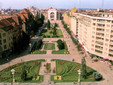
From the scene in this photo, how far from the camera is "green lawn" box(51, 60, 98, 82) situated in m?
32.7

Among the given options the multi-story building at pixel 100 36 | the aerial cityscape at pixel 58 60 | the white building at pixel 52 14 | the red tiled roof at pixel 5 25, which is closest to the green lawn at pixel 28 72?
the aerial cityscape at pixel 58 60

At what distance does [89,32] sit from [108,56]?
9731 mm

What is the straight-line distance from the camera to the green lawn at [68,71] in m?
32.7

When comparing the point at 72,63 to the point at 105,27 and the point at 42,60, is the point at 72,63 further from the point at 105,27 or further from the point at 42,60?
the point at 105,27

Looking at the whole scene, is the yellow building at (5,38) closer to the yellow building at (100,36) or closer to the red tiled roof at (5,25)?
the red tiled roof at (5,25)

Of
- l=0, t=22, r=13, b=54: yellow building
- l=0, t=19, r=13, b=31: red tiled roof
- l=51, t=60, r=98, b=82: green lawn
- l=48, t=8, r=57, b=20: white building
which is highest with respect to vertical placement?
l=48, t=8, r=57, b=20: white building

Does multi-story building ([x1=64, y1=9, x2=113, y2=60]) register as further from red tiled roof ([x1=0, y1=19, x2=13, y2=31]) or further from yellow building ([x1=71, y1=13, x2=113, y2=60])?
red tiled roof ([x1=0, y1=19, x2=13, y2=31])

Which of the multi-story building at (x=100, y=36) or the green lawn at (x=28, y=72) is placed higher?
the multi-story building at (x=100, y=36)

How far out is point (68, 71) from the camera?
121 ft

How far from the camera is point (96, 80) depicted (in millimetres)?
32125

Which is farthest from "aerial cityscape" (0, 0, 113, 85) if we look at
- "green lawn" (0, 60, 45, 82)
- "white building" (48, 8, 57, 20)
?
"white building" (48, 8, 57, 20)

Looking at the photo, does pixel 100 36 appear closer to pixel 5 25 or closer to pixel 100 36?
pixel 100 36

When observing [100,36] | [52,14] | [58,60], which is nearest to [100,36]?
[100,36]

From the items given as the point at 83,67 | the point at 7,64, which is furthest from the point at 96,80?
the point at 7,64
